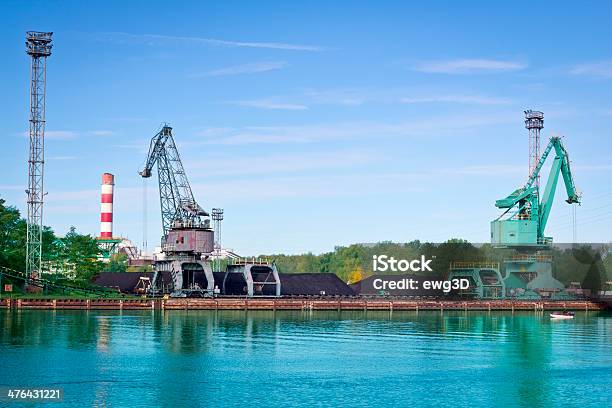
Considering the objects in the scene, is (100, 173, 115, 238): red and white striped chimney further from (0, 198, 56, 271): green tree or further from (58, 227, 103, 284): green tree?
(0, 198, 56, 271): green tree

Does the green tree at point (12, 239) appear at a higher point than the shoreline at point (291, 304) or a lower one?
higher

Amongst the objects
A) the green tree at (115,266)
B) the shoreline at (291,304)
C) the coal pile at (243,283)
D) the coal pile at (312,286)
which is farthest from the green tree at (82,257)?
the green tree at (115,266)

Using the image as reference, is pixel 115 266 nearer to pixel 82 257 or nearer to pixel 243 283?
pixel 82 257

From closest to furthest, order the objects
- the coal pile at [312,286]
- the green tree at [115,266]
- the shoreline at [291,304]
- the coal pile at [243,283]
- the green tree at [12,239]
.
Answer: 1. the shoreline at [291,304]
2. the green tree at [12,239]
3. the coal pile at [243,283]
4. the coal pile at [312,286]
5. the green tree at [115,266]

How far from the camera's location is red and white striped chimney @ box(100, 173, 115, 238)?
7382 inches

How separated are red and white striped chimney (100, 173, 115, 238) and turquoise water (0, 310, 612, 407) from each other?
90.3 metres

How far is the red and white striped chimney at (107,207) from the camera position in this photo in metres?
188

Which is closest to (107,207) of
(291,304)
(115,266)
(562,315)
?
(115,266)

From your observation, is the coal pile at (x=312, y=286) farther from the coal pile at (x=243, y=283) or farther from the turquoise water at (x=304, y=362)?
the turquoise water at (x=304, y=362)

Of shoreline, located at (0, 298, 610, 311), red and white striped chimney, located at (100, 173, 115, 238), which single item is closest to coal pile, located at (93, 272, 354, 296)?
shoreline, located at (0, 298, 610, 311)

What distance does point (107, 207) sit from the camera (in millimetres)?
190750

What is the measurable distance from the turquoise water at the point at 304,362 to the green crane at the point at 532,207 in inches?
1371

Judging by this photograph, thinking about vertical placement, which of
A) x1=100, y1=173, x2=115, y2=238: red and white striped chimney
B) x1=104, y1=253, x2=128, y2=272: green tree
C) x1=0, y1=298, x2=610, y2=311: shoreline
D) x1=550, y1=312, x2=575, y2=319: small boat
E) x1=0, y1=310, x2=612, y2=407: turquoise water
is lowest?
x1=0, y1=310, x2=612, y2=407: turquoise water

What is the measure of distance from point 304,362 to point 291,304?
2116 inches
